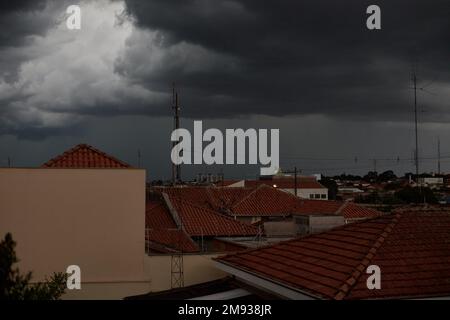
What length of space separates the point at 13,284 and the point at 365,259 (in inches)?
260

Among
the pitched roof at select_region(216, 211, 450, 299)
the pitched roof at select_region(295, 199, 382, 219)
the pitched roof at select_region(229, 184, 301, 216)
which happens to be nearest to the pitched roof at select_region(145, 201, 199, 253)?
the pitched roof at select_region(216, 211, 450, 299)

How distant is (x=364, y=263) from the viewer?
1056cm

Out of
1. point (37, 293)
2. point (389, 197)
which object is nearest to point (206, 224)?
point (37, 293)

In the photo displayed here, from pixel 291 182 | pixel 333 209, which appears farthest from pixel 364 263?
pixel 291 182

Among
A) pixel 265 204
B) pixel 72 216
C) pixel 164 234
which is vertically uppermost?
pixel 72 216

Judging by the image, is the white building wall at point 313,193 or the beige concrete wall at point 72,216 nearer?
the beige concrete wall at point 72,216

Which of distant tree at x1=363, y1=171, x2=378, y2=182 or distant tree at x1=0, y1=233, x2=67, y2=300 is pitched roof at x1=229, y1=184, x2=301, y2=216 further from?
distant tree at x1=363, y1=171, x2=378, y2=182

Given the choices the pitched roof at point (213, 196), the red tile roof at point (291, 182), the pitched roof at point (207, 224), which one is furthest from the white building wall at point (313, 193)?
the pitched roof at point (207, 224)

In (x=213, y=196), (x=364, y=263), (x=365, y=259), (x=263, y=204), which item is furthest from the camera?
(x=263, y=204)

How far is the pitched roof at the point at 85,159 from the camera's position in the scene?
1909cm

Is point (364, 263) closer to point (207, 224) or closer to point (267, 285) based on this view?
point (267, 285)

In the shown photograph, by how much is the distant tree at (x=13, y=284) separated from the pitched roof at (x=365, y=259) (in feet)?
14.8

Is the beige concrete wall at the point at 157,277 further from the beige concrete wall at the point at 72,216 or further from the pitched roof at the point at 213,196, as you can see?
the pitched roof at the point at 213,196

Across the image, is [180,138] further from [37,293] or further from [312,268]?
[37,293]
